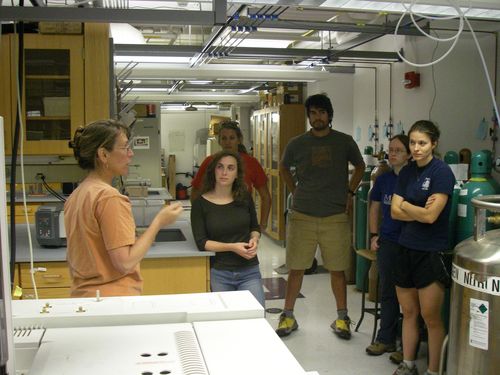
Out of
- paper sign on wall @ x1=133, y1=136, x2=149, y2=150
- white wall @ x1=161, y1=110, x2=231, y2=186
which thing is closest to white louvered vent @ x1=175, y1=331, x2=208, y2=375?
paper sign on wall @ x1=133, y1=136, x2=149, y2=150

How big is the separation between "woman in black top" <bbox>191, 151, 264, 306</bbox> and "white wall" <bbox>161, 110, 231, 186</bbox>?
10.2 meters

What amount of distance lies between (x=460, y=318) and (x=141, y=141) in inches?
182

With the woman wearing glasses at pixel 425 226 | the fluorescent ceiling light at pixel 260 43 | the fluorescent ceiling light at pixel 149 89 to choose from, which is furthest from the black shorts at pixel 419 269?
the fluorescent ceiling light at pixel 149 89

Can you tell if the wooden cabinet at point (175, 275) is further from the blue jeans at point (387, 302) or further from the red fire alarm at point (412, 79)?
the red fire alarm at point (412, 79)

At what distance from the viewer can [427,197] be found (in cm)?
277

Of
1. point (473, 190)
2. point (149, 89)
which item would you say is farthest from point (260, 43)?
point (149, 89)

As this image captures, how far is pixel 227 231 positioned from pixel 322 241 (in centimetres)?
114

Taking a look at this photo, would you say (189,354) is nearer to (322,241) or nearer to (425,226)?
(425,226)

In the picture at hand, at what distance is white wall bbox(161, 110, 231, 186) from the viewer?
13.0 m

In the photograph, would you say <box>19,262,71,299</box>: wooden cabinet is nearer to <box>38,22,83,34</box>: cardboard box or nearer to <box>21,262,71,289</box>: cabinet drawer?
<box>21,262,71,289</box>: cabinet drawer

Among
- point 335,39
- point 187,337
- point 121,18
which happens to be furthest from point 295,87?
point 187,337

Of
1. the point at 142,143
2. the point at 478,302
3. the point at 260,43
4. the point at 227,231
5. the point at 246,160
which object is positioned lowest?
the point at 478,302

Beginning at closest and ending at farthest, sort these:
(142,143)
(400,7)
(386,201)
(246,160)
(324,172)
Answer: (400,7) < (386,201) < (246,160) < (324,172) < (142,143)

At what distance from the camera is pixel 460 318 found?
238 cm
